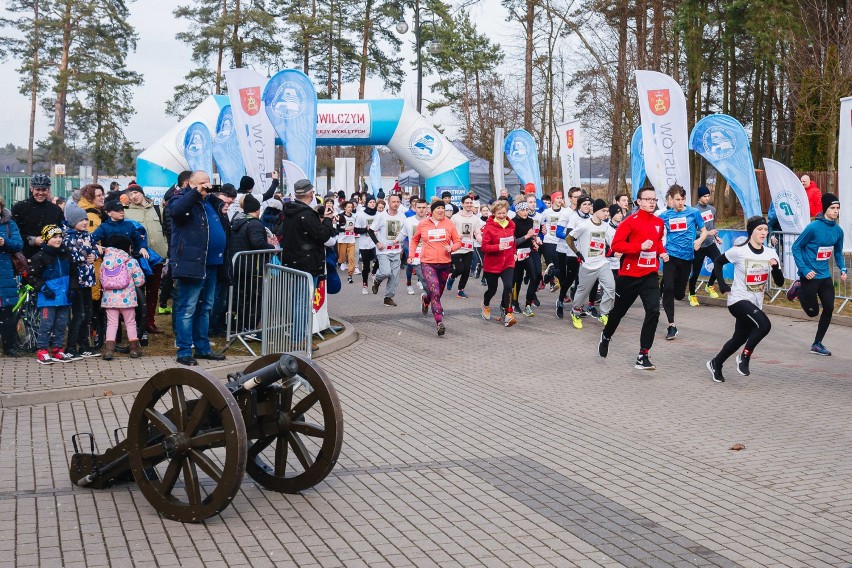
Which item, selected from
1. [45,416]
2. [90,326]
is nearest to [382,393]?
[45,416]

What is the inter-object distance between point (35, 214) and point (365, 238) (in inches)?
364

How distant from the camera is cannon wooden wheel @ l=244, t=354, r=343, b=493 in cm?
556

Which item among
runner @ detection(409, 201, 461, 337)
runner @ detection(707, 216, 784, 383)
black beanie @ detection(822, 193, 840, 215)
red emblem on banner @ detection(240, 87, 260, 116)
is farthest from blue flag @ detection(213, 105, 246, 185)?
runner @ detection(707, 216, 784, 383)

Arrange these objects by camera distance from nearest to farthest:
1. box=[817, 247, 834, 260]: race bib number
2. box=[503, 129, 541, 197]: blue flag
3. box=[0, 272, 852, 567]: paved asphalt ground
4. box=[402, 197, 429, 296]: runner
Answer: box=[0, 272, 852, 567]: paved asphalt ground → box=[817, 247, 834, 260]: race bib number → box=[402, 197, 429, 296]: runner → box=[503, 129, 541, 197]: blue flag

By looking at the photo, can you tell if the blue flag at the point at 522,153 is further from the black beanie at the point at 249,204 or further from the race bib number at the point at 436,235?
the black beanie at the point at 249,204

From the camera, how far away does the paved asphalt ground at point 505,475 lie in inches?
197

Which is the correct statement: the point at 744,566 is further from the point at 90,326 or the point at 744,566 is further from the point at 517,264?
the point at 517,264

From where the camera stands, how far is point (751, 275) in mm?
10242

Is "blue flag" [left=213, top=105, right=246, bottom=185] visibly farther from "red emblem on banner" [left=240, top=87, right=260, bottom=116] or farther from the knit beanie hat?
the knit beanie hat

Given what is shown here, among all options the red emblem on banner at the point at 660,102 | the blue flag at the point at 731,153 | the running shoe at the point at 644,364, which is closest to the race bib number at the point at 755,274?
the running shoe at the point at 644,364

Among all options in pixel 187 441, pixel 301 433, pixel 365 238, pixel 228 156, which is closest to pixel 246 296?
pixel 301 433

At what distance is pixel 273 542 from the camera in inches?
199

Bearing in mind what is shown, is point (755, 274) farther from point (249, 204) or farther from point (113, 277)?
point (113, 277)

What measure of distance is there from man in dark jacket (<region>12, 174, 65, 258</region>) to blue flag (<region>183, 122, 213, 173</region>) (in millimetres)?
15024
